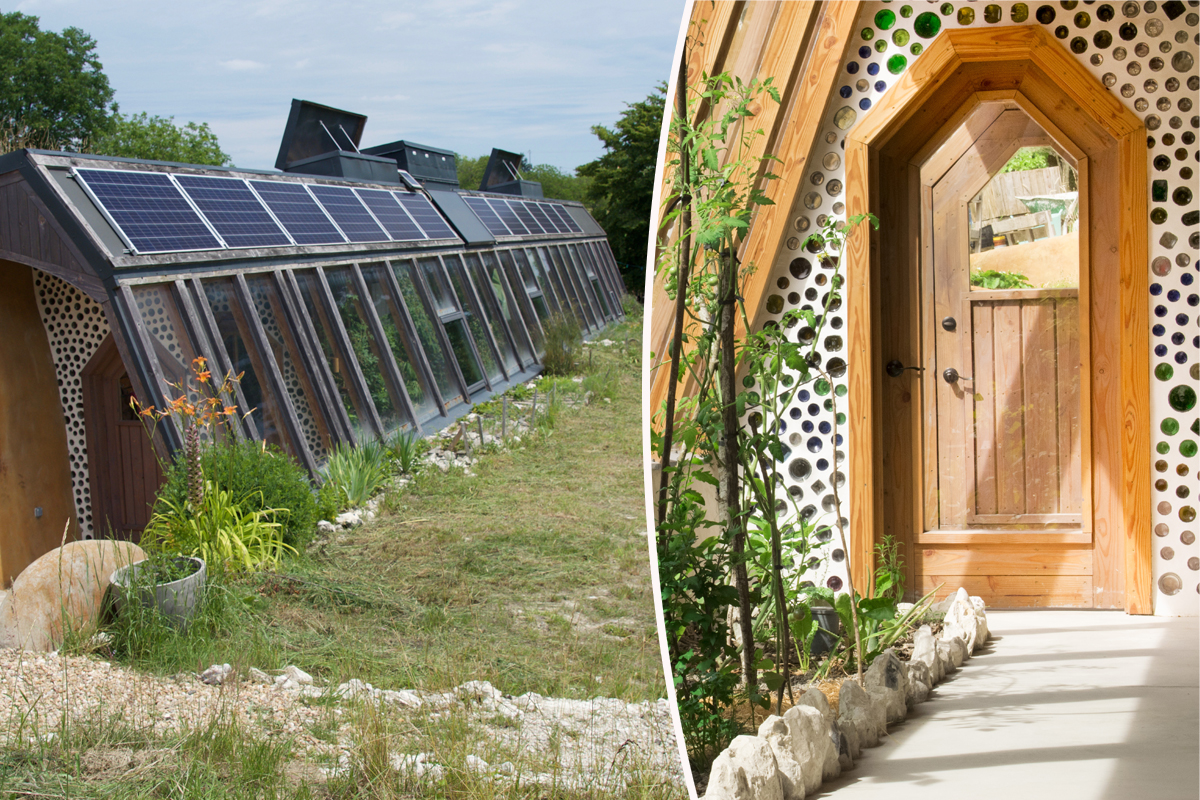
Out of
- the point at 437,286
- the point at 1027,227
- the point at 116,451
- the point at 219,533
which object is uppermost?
the point at 437,286

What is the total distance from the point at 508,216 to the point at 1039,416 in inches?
444

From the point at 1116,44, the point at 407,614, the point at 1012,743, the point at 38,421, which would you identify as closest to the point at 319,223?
the point at 38,421

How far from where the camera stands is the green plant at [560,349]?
36.2 ft

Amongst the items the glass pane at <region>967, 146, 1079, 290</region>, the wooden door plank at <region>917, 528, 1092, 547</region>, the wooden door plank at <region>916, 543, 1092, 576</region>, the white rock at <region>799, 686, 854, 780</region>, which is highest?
the glass pane at <region>967, 146, 1079, 290</region>

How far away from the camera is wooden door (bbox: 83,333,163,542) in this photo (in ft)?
20.0

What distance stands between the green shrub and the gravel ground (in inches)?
53.1

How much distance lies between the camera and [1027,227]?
183 centimetres

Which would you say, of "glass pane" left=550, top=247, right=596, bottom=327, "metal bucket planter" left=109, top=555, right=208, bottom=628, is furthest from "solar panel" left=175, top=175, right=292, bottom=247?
"glass pane" left=550, top=247, right=596, bottom=327

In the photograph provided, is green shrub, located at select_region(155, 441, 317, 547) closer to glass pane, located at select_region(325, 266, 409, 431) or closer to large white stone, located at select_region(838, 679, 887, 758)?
glass pane, located at select_region(325, 266, 409, 431)

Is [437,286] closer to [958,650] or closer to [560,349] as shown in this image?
[560,349]

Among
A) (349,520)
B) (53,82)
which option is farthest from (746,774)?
(53,82)

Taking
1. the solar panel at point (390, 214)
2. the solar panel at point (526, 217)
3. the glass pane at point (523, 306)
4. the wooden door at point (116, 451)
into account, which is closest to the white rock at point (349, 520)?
the wooden door at point (116, 451)

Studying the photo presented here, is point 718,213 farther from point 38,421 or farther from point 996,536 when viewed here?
point 38,421

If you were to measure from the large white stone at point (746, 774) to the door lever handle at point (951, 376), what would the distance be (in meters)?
0.71
